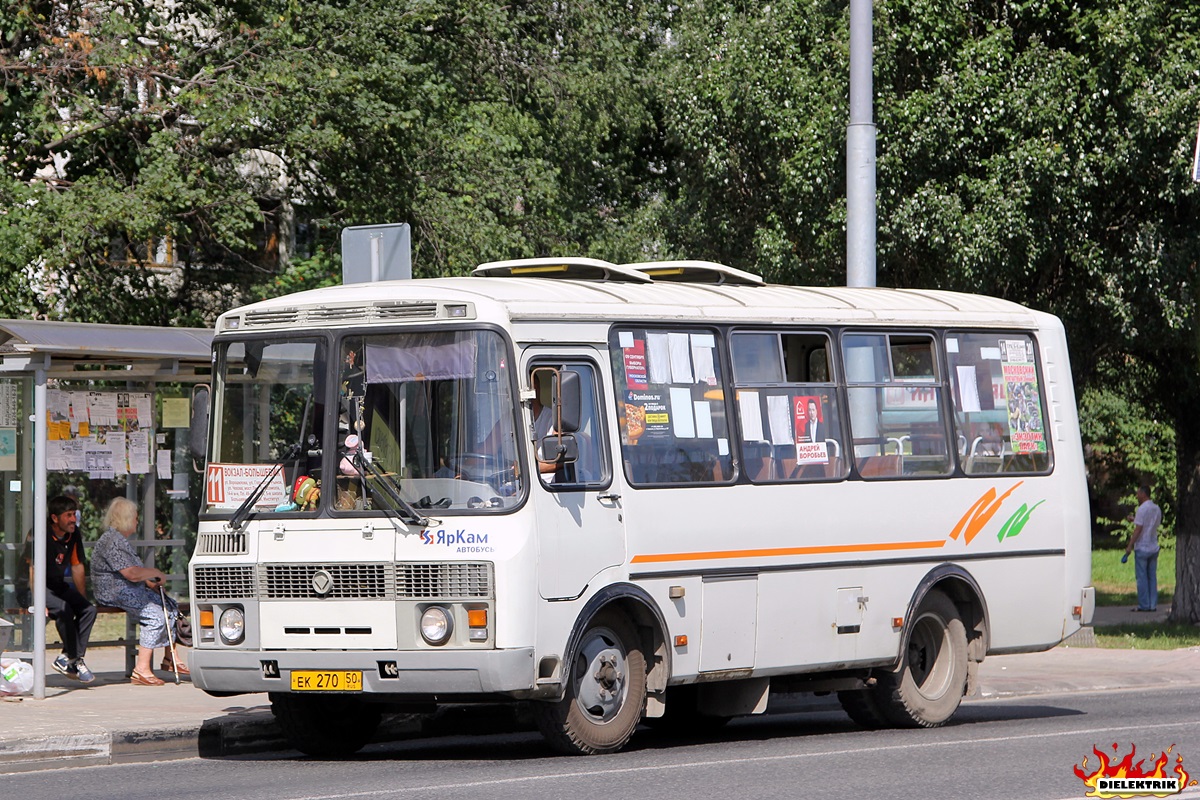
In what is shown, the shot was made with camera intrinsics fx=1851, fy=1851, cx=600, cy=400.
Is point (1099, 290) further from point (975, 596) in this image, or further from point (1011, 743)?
point (1011, 743)

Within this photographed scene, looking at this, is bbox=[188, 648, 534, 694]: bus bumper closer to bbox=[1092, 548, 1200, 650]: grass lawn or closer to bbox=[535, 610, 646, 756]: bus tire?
bbox=[535, 610, 646, 756]: bus tire

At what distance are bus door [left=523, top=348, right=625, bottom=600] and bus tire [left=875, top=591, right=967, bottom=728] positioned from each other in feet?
10.2

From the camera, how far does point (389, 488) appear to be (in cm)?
1070

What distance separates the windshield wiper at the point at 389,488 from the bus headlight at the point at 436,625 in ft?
1.60

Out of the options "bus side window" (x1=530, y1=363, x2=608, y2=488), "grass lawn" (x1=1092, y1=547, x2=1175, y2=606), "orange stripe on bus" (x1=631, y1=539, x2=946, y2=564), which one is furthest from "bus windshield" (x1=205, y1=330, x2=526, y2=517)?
"grass lawn" (x1=1092, y1=547, x2=1175, y2=606)

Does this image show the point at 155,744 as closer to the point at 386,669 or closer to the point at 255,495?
the point at 255,495

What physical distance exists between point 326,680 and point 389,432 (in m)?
1.48

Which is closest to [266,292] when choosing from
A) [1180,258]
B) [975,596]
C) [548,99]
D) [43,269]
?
[43,269]

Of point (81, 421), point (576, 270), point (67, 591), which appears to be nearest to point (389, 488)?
point (576, 270)

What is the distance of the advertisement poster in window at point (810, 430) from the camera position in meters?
12.4

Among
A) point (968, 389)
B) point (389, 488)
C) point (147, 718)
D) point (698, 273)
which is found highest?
point (698, 273)

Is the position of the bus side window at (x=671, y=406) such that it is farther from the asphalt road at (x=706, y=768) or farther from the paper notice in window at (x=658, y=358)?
the asphalt road at (x=706, y=768)

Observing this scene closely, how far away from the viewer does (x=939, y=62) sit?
20156 millimetres
